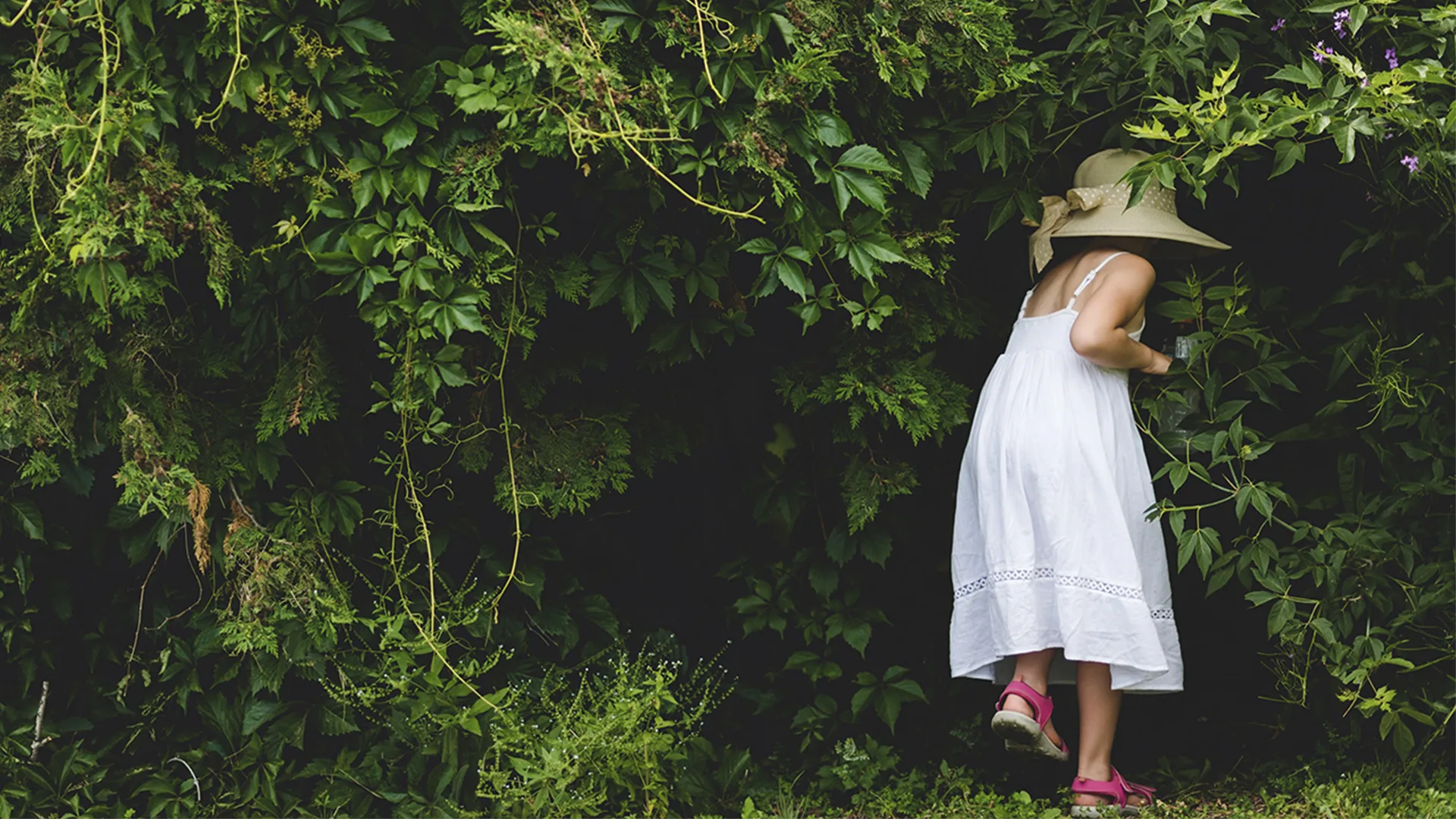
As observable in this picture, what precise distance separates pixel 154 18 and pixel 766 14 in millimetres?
1400

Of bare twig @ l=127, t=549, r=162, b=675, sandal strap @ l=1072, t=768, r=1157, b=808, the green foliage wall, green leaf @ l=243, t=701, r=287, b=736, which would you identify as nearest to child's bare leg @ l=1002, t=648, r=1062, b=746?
sandal strap @ l=1072, t=768, r=1157, b=808

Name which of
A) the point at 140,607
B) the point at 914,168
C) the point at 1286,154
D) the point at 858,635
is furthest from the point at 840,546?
the point at 140,607

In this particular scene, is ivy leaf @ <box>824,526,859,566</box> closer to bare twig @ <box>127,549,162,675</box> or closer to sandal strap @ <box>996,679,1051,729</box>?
sandal strap @ <box>996,679,1051,729</box>

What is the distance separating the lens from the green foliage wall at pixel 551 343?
292cm

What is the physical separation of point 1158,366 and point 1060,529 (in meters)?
0.54

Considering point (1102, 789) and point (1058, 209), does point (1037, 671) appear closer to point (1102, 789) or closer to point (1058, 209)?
point (1102, 789)

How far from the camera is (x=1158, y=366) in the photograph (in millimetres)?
3373

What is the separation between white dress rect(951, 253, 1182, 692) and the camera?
10.4 ft

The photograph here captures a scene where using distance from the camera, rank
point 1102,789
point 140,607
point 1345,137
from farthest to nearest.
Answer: point 140,607
point 1102,789
point 1345,137

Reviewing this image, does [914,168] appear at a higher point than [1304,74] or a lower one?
lower

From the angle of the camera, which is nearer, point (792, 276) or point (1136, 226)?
point (792, 276)

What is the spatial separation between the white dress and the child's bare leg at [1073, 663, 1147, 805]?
0.20ft

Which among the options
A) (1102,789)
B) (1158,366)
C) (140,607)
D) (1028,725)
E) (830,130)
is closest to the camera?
(830,130)

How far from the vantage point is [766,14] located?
2.90 m
